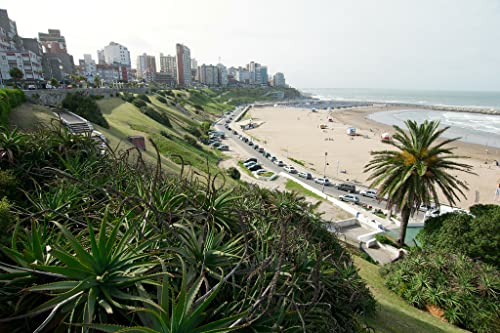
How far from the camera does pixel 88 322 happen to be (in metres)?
2.92

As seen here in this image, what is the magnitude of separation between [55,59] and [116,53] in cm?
11049

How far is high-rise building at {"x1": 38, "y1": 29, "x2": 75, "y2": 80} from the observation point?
8112 cm

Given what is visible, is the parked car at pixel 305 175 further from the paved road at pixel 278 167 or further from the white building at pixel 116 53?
the white building at pixel 116 53

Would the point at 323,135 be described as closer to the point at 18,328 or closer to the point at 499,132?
the point at 499,132

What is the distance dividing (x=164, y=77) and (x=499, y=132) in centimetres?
15509

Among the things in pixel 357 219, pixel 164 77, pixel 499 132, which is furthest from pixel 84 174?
pixel 164 77

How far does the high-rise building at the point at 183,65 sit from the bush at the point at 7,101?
156838mm

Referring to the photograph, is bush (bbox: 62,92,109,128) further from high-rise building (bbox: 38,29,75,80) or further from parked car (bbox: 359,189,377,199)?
high-rise building (bbox: 38,29,75,80)

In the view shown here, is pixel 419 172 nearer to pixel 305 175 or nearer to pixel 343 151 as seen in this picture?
pixel 305 175

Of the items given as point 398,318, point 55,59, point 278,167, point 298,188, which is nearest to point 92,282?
point 398,318

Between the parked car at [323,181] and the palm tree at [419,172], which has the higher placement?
the palm tree at [419,172]

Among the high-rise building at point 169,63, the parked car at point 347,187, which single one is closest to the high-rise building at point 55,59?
the high-rise building at point 169,63

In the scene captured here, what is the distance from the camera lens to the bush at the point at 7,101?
14416 millimetres

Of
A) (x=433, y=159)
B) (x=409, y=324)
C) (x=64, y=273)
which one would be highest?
(x=64, y=273)
